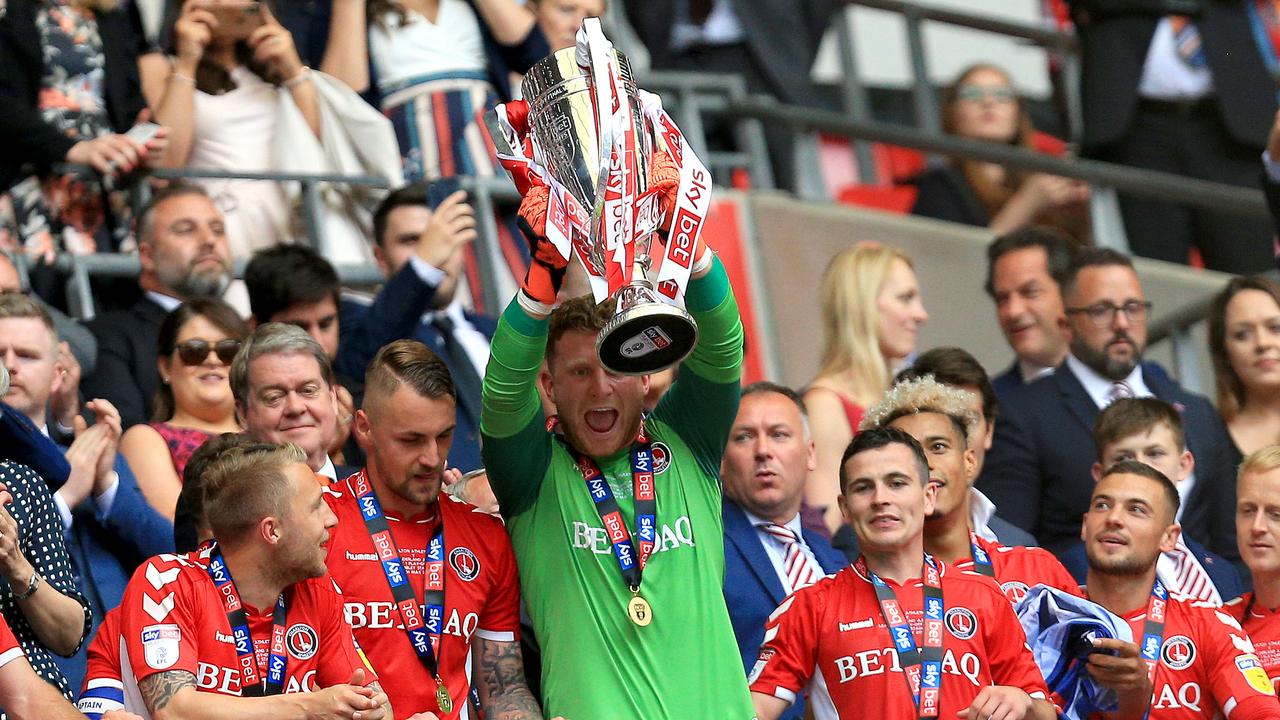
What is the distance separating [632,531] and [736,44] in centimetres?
620

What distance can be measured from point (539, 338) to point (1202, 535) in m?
3.20

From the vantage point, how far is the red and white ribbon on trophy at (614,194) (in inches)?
193

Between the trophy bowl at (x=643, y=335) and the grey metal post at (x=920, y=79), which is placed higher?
the grey metal post at (x=920, y=79)

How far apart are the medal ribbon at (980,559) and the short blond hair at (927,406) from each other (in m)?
0.36

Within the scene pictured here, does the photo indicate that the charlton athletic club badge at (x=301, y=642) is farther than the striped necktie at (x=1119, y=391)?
No

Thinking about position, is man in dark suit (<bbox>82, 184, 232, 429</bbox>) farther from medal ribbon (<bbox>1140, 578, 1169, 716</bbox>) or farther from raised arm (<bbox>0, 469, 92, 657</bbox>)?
medal ribbon (<bbox>1140, 578, 1169, 716</bbox>)

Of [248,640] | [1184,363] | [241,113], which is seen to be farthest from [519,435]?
[1184,363]

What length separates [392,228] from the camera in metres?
8.18

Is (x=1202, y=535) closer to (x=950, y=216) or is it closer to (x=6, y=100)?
(x=950, y=216)

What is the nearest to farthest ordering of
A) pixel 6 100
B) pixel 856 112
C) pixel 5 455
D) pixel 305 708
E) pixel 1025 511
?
pixel 305 708 → pixel 5 455 → pixel 1025 511 → pixel 6 100 → pixel 856 112

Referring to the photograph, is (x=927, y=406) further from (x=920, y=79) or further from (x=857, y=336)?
(x=920, y=79)

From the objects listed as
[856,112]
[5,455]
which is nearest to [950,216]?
[856,112]

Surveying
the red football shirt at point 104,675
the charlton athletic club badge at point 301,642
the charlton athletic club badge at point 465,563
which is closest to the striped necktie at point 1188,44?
the charlton athletic club badge at point 465,563

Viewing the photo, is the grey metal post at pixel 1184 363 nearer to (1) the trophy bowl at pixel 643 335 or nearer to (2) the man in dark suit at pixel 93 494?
(2) the man in dark suit at pixel 93 494
